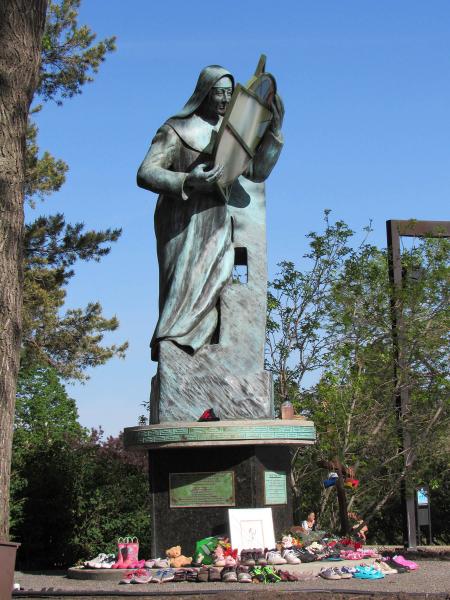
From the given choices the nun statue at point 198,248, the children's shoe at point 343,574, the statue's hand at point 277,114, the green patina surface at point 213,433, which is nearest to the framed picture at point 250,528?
the green patina surface at point 213,433

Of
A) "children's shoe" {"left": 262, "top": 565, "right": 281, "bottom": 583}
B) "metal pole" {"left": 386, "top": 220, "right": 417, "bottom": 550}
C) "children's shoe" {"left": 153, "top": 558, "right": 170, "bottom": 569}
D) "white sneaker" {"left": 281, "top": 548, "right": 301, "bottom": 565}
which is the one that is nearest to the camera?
"children's shoe" {"left": 262, "top": 565, "right": 281, "bottom": 583}

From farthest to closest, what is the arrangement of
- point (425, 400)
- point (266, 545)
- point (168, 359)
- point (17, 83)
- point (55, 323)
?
point (55, 323)
point (425, 400)
point (168, 359)
point (266, 545)
point (17, 83)

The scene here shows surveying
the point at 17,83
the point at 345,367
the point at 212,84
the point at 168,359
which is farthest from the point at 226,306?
the point at 345,367

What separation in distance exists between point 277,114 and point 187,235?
163cm

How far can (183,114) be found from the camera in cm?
1028

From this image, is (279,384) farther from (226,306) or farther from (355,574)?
(355,574)

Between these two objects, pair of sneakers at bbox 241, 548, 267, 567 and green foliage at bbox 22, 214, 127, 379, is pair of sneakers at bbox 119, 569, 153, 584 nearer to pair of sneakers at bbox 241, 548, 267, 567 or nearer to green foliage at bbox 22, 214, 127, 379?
pair of sneakers at bbox 241, 548, 267, 567

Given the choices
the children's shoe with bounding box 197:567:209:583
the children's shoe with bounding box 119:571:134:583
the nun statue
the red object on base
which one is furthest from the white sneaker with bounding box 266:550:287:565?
the nun statue

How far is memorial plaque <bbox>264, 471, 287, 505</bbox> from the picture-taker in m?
9.04

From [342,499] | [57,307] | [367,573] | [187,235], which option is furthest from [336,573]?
[57,307]

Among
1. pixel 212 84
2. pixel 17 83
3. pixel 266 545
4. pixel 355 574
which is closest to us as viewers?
pixel 17 83

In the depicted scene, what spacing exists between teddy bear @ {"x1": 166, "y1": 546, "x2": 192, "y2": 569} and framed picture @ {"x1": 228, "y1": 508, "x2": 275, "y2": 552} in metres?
0.43

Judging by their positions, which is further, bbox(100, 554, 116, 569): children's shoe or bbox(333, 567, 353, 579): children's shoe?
bbox(100, 554, 116, 569): children's shoe

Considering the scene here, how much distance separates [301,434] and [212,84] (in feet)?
12.0
